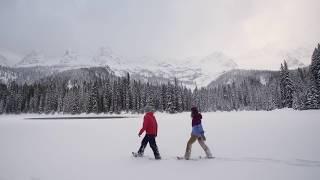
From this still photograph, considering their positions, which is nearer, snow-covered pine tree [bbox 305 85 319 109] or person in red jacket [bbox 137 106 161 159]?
person in red jacket [bbox 137 106 161 159]

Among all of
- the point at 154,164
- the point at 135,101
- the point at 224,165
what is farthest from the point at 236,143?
the point at 135,101

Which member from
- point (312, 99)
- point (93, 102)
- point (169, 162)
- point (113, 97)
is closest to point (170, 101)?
point (113, 97)

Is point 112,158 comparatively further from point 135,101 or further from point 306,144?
point 135,101

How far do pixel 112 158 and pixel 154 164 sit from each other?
8.65 ft

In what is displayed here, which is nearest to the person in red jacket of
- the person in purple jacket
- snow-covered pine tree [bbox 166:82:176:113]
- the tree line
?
the person in purple jacket

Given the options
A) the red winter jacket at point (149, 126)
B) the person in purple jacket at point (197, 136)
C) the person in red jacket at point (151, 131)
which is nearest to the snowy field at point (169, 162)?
the person in purple jacket at point (197, 136)

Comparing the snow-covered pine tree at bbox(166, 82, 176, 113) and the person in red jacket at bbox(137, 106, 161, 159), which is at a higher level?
the snow-covered pine tree at bbox(166, 82, 176, 113)

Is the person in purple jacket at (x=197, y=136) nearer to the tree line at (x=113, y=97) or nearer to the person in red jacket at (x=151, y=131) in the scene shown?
the person in red jacket at (x=151, y=131)

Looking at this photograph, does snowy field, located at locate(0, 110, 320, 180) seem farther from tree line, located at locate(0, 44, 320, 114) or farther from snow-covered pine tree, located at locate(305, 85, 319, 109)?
tree line, located at locate(0, 44, 320, 114)

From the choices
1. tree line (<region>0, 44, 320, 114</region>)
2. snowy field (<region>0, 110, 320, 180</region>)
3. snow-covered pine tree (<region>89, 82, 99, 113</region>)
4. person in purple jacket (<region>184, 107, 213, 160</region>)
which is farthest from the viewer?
snow-covered pine tree (<region>89, 82, 99, 113</region>)

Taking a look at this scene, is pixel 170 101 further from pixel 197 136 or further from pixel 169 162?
pixel 169 162

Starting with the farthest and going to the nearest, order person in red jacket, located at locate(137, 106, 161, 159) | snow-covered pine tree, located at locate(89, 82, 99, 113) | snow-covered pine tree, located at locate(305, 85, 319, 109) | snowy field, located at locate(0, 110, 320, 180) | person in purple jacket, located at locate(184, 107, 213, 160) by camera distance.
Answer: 1. snow-covered pine tree, located at locate(89, 82, 99, 113)
2. snow-covered pine tree, located at locate(305, 85, 319, 109)
3. person in red jacket, located at locate(137, 106, 161, 159)
4. person in purple jacket, located at locate(184, 107, 213, 160)
5. snowy field, located at locate(0, 110, 320, 180)

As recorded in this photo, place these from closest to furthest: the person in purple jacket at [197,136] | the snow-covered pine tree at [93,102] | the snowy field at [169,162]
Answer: the snowy field at [169,162], the person in purple jacket at [197,136], the snow-covered pine tree at [93,102]

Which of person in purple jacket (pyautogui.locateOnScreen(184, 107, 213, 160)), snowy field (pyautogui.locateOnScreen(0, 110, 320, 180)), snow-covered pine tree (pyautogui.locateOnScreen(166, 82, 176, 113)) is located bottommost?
snowy field (pyautogui.locateOnScreen(0, 110, 320, 180))
